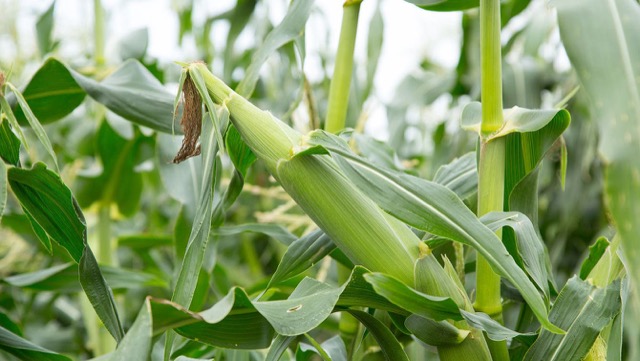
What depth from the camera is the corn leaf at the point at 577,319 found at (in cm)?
48

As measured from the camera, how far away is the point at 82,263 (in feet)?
1.62

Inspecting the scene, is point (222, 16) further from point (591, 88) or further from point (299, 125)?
point (591, 88)

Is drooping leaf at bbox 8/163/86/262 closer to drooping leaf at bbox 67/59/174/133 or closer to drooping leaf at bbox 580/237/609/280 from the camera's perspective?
drooping leaf at bbox 67/59/174/133

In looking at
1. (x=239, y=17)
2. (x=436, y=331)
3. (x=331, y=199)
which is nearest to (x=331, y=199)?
(x=331, y=199)

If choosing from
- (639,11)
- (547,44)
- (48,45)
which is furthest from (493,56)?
(547,44)

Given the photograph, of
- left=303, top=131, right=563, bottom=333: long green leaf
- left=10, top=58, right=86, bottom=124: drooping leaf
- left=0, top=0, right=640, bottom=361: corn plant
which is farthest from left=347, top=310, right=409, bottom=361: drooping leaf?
left=10, top=58, right=86, bottom=124: drooping leaf

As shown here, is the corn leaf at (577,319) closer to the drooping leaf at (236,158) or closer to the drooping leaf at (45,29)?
the drooping leaf at (236,158)

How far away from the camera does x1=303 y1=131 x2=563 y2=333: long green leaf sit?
0.41m

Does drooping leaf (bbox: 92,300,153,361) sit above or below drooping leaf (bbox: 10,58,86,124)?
below

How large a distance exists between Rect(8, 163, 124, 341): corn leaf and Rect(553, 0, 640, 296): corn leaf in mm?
346

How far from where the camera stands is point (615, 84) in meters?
0.34

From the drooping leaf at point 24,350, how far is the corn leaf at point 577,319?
14.5 inches

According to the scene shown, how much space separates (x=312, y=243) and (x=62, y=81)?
337 mm

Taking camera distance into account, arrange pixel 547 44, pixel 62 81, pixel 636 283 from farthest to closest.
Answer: pixel 547 44, pixel 62 81, pixel 636 283
